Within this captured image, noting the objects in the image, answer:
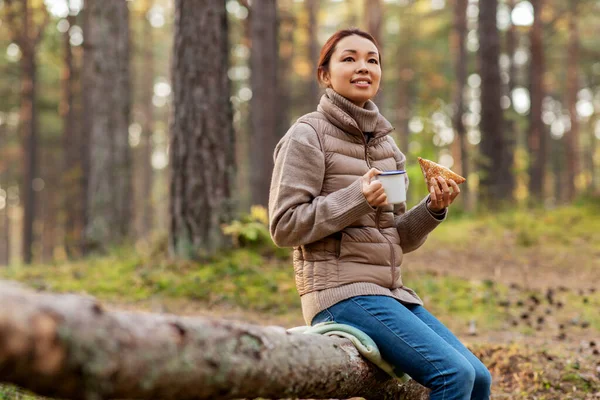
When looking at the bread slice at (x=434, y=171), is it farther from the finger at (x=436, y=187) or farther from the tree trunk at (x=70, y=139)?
the tree trunk at (x=70, y=139)

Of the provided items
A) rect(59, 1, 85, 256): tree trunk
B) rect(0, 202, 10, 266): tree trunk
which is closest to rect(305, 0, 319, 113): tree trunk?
rect(59, 1, 85, 256): tree trunk

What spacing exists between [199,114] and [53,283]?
2.94m

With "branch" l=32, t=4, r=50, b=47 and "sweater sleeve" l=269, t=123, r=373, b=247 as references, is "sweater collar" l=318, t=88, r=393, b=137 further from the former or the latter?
"branch" l=32, t=4, r=50, b=47

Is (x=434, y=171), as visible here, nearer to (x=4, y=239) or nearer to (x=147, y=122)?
(x=147, y=122)

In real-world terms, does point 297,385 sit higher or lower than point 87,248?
higher

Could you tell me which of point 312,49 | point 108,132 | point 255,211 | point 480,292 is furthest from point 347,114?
point 312,49

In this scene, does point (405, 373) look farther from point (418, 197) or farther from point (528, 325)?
point (418, 197)

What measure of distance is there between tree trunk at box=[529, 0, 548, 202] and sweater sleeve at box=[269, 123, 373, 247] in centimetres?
2014

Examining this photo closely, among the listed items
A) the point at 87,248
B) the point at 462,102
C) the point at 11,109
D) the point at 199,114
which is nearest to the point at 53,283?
the point at 199,114

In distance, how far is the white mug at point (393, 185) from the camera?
10.9 feet

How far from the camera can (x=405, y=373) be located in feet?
11.3

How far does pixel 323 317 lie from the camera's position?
3.49m

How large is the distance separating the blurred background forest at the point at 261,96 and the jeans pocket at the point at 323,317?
4.97m

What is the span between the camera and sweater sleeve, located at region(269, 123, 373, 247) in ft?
11.0
